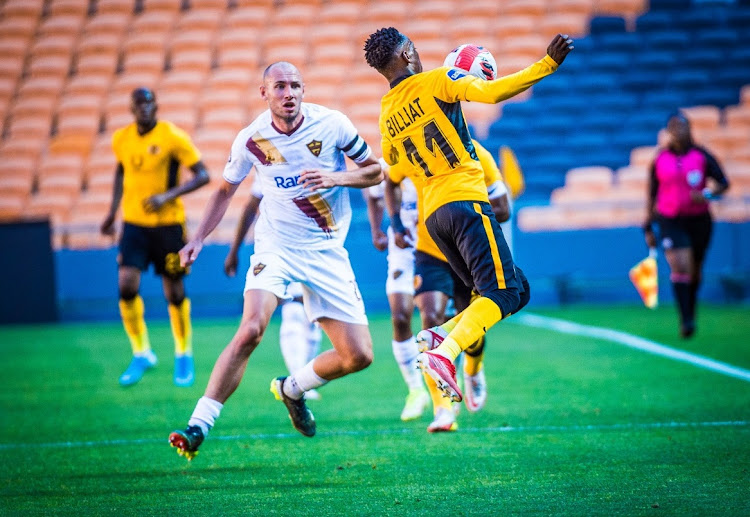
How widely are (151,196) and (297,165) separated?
3522 mm

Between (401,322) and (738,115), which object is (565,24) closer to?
(738,115)

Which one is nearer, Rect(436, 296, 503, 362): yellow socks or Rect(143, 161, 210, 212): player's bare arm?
Rect(436, 296, 503, 362): yellow socks

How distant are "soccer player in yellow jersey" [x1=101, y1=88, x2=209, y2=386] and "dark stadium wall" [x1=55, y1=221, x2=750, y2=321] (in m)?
Answer: 5.84

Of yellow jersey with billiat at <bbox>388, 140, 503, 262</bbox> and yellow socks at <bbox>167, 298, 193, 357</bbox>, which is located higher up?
yellow jersey with billiat at <bbox>388, 140, 503, 262</bbox>

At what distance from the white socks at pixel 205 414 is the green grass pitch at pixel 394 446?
285mm

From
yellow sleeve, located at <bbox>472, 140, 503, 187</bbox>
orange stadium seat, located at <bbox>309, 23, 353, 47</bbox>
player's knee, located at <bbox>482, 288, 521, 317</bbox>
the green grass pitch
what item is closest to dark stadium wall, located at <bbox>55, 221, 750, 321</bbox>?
the green grass pitch

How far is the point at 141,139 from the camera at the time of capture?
8945 millimetres

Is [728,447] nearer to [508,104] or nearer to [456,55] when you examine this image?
[456,55]

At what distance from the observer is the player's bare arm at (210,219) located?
Result: 5.59 m

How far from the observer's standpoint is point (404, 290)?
7.23 meters

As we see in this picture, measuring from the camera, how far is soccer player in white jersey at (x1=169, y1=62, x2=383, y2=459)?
5.54 meters

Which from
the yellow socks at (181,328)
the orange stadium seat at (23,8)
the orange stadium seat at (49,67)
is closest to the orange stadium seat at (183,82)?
the orange stadium seat at (49,67)

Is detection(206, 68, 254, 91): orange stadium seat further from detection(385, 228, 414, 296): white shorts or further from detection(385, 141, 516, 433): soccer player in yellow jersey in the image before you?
detection(385, 141, 516, 433): soccer player in yellow jersey

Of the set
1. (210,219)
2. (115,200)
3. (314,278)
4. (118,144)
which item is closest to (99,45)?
A: (115,200)
